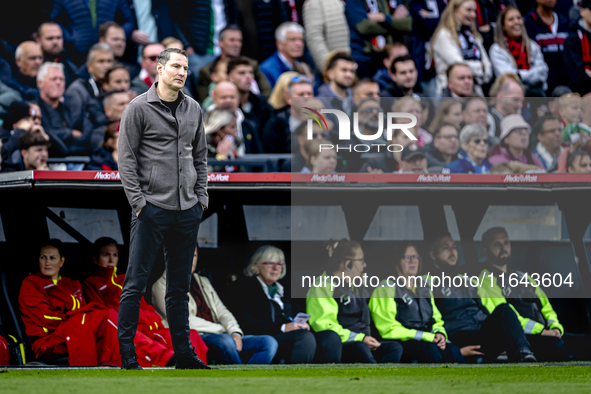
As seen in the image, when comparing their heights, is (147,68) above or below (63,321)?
above

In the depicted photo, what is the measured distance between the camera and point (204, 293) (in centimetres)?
566

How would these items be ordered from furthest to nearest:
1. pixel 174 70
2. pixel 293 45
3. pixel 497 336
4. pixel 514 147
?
pixel 293 45 < pixel 514 147 < pixel 497 336 < pixel 174 70

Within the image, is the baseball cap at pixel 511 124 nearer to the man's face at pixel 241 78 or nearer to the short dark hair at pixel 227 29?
the man's face at pixel 241 78

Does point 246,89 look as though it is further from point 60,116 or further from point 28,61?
point 28,61

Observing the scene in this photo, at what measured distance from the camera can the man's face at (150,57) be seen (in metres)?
7.59

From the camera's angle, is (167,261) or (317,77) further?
(317,77)

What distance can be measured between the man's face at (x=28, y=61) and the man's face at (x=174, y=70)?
13.7 ft

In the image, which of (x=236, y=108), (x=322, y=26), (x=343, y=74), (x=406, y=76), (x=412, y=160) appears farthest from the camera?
(x=322, y=26)

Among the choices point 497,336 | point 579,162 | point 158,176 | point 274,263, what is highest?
point 579,162

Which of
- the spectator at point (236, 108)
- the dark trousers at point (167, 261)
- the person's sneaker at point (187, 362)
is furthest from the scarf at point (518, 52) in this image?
the person's sneaker at point (187, 362)

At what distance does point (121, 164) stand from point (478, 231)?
132 inches

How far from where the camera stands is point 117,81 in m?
7.38

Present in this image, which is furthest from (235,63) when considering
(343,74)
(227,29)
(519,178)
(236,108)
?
(519,178)

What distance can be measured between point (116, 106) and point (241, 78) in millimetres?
1293
